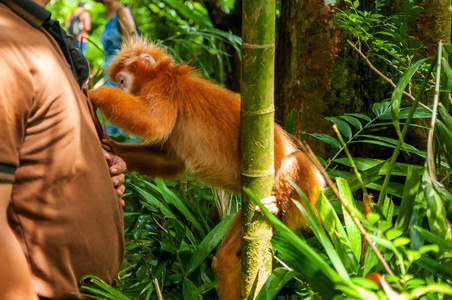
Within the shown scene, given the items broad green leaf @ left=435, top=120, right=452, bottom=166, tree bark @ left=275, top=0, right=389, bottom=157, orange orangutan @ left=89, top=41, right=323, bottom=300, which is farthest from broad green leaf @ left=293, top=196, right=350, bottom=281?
tree bark @ left=275, top=0, right=389, bottom=157

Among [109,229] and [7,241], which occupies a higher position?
[7,241]

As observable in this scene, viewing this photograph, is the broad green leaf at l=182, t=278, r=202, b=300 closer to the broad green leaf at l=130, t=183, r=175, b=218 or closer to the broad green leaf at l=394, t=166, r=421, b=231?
the broad green leaf at l=130, t=183, r=175, b=218

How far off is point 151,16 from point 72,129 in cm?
724

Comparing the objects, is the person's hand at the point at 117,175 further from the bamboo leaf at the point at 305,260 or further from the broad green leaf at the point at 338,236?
the broad green leaf at the point at 338,236

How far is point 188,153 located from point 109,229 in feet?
3.97

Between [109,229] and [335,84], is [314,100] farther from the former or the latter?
[109,229]

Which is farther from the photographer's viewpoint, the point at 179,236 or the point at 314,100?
the point at 314,100

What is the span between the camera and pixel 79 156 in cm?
143

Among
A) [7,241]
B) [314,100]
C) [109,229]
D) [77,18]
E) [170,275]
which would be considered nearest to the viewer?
[7,241]

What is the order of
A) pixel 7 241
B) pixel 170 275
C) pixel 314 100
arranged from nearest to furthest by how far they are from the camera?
pixel 7 241 → pixel 170 275 → pixel 314 100

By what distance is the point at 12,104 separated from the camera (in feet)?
3.94

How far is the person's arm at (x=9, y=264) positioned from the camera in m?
1.21

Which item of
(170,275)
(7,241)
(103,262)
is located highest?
(7,241)

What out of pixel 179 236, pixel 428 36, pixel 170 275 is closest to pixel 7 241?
pixel 179 236
